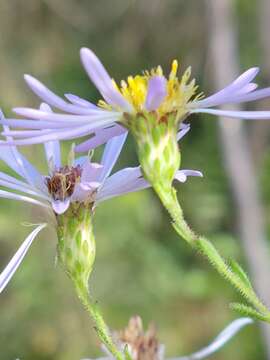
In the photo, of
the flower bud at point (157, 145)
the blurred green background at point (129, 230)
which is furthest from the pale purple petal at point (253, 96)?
the blurred green background at point (129, 230)

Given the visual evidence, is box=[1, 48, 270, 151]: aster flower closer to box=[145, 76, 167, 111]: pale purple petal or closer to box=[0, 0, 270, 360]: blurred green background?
box=[145, 76, 167, 111]: pale purple petal

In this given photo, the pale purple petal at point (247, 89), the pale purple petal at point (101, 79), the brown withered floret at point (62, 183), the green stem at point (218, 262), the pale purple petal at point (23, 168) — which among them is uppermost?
the pale purple petal at point (23, 168)

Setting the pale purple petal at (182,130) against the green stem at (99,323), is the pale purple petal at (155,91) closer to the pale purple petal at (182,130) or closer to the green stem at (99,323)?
the pale purple petal at (182,130)

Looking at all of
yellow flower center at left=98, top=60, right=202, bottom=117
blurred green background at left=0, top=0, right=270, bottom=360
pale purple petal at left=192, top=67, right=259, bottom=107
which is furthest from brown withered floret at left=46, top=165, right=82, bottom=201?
blurred green background at left=0, top=0, right=270, bottom=360

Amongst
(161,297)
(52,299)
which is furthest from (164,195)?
(161,297)

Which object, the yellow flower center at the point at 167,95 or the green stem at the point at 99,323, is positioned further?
the yellow flower center at the point at 167,95

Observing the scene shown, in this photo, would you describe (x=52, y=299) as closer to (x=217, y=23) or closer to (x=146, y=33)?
(x=217, y=23)

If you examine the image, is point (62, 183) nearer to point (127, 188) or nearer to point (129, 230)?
point (127, 188)
